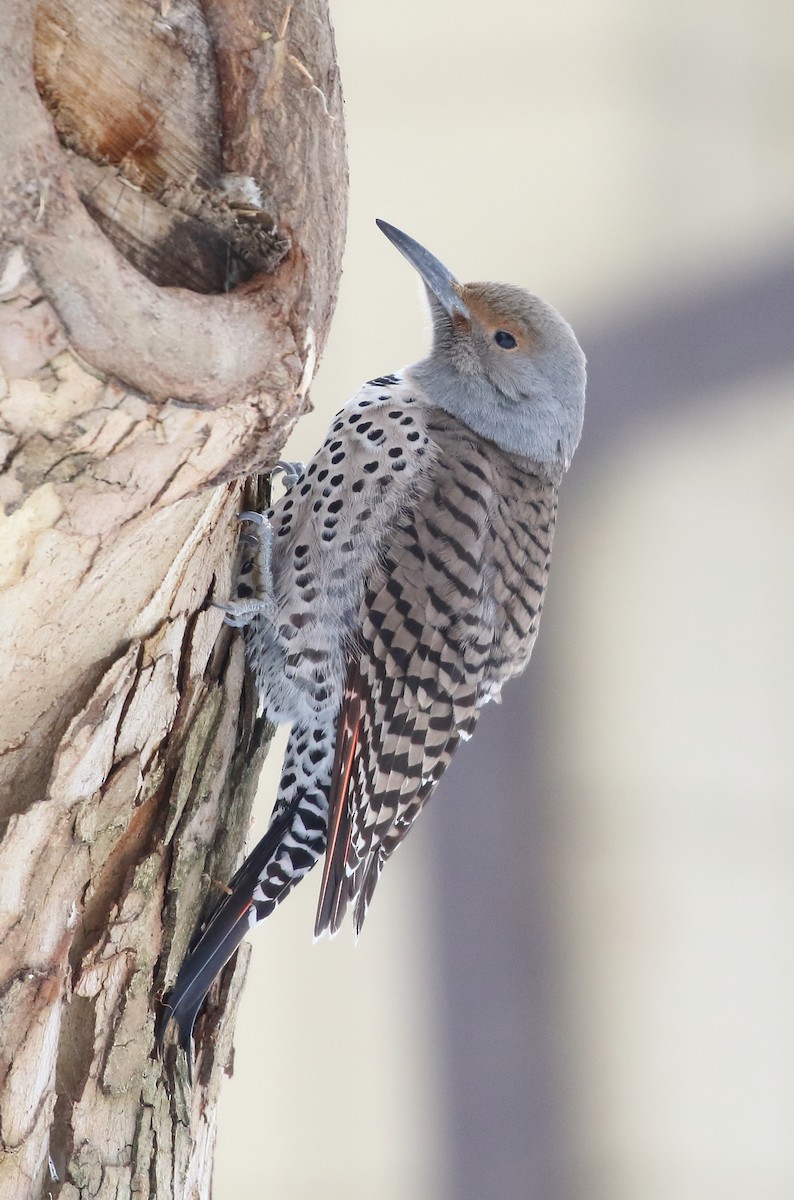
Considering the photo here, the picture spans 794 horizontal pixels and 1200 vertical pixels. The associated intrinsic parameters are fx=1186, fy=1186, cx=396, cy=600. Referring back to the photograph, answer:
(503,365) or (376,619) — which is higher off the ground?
(503,365)

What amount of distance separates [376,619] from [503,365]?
0.65 metres

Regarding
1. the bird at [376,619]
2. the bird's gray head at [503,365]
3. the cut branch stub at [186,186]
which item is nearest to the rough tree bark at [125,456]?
the cut branch stub at [186,186]

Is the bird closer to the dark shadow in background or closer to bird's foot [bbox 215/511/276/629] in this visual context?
bird's foot [bbox 215/511/276/629]

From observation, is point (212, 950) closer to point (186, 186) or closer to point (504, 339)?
point (186, 186)

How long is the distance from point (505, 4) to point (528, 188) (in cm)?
68

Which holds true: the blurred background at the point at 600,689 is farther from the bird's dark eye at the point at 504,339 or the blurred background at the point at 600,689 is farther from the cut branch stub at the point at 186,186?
the cut branch stub at the point at 186,186

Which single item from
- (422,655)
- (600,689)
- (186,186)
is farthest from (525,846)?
(186,186)

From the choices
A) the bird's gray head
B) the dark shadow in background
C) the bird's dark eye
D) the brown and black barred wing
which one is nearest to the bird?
the brown and black barred wing

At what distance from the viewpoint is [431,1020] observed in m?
3.82

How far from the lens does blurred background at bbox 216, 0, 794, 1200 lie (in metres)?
3.70

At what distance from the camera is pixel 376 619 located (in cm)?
204

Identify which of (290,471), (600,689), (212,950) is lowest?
(212,950)

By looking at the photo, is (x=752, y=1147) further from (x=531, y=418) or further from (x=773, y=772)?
(x=531, y=418)

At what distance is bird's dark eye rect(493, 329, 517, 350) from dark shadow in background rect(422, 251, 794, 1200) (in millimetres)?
1232
